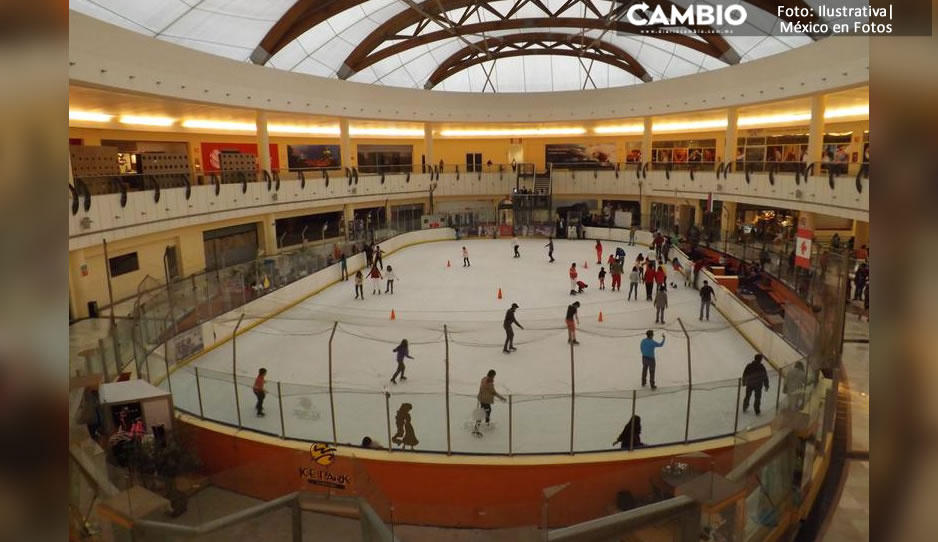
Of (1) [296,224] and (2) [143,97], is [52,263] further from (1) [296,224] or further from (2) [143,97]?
(1) [296,224]

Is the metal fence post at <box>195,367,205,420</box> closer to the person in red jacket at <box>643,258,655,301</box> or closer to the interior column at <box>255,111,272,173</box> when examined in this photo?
the person in red jacket at <box>643,258,655,301</box>

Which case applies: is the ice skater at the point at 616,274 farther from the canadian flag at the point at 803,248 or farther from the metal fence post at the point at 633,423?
the metal fence post at the point at 633,423

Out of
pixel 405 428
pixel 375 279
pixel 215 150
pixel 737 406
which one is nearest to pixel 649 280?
pixel 375 279

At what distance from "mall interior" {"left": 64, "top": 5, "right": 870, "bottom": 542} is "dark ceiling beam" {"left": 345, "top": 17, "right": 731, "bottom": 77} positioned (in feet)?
0.70

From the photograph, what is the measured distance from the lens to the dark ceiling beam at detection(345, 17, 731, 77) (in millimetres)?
31922

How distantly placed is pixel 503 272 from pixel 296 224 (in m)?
15.4

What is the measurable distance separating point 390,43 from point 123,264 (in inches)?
853

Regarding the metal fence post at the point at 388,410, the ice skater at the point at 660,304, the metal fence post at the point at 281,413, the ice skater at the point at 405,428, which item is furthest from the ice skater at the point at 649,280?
the metal fence post at the point at 281,413

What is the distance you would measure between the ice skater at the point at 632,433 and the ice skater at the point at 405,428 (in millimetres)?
3332

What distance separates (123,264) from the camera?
70.2 ft

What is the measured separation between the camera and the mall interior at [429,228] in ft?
23.9

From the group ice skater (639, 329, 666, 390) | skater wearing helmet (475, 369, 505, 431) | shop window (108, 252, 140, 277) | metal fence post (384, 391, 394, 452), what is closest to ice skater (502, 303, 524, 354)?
ice skater (639, 329, 666, 390)

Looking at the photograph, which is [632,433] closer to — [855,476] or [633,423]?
[633,423]

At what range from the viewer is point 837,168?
21.4 m
